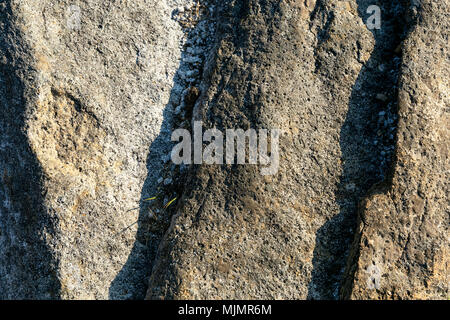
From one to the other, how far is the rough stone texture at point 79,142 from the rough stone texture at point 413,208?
154 cm

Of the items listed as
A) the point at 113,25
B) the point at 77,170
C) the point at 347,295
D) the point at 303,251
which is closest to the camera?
the point at 347,295

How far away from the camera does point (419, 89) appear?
3104 millimetres

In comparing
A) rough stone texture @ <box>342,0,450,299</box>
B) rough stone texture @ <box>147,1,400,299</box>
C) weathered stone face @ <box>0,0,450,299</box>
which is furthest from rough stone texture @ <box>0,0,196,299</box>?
rough stone texture @ <box>342,0,450,299</box>

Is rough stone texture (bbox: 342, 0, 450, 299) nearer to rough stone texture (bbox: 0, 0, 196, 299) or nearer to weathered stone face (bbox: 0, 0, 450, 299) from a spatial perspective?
weathered stone face (bbox: 0, 0, 450, 299)

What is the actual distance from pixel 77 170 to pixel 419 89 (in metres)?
2.55

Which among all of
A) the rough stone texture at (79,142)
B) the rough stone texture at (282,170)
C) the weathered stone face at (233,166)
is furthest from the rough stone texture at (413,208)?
the rough stone texture at (79,142)

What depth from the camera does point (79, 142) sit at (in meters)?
3.32

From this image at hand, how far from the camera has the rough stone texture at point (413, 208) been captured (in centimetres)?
286

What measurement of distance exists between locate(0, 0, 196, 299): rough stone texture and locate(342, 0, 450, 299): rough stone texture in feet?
5.04

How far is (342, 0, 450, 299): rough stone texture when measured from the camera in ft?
9.37

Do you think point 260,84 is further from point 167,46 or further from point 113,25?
point 113,25

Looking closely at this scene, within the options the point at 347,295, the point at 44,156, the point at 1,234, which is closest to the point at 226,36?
the point at 44,156

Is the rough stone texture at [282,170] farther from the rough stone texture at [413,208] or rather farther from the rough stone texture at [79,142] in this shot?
the rough stone texture at [79,142]

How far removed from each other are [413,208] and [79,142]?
2.44 metres
